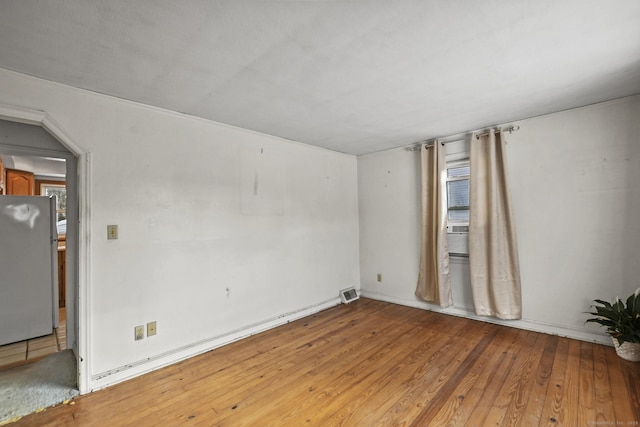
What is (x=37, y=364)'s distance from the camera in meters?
2.54

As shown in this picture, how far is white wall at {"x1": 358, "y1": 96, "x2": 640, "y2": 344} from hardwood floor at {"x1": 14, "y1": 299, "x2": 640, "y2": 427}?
1.24ft

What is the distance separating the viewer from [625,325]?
7.64 ft

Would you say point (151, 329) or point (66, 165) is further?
point (66, 165)

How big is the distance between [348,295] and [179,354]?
2.48 m

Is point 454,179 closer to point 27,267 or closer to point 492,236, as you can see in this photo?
Answer: point 492,236

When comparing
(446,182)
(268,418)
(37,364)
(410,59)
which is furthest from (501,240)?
(37,364)

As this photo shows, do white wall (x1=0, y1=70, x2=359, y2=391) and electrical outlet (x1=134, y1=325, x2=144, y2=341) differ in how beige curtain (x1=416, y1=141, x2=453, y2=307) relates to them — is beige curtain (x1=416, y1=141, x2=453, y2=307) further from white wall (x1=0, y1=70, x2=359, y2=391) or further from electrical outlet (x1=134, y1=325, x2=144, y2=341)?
electrical outlet (x1=134, y1=325, x2=144, y2=341)

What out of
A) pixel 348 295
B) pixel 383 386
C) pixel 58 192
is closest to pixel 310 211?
pixel 348 295

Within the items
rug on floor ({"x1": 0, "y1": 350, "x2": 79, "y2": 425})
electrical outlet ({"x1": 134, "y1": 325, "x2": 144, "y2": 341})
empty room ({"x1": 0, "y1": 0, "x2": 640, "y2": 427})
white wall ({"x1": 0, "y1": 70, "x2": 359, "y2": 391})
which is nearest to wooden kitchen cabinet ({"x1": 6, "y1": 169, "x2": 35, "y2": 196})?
empty room ({"x1": 0, "y1": 0, "x2": 640, "y2": 427})

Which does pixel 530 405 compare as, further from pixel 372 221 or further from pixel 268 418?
pixel 372 221

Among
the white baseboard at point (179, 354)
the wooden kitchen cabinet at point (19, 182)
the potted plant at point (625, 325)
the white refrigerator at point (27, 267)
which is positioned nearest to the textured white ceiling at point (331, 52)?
the potted plant at point (625, 325)

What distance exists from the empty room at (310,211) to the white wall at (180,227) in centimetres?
2

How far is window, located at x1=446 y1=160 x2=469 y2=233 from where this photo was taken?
3616mm

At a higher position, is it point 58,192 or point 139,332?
point 58,192
